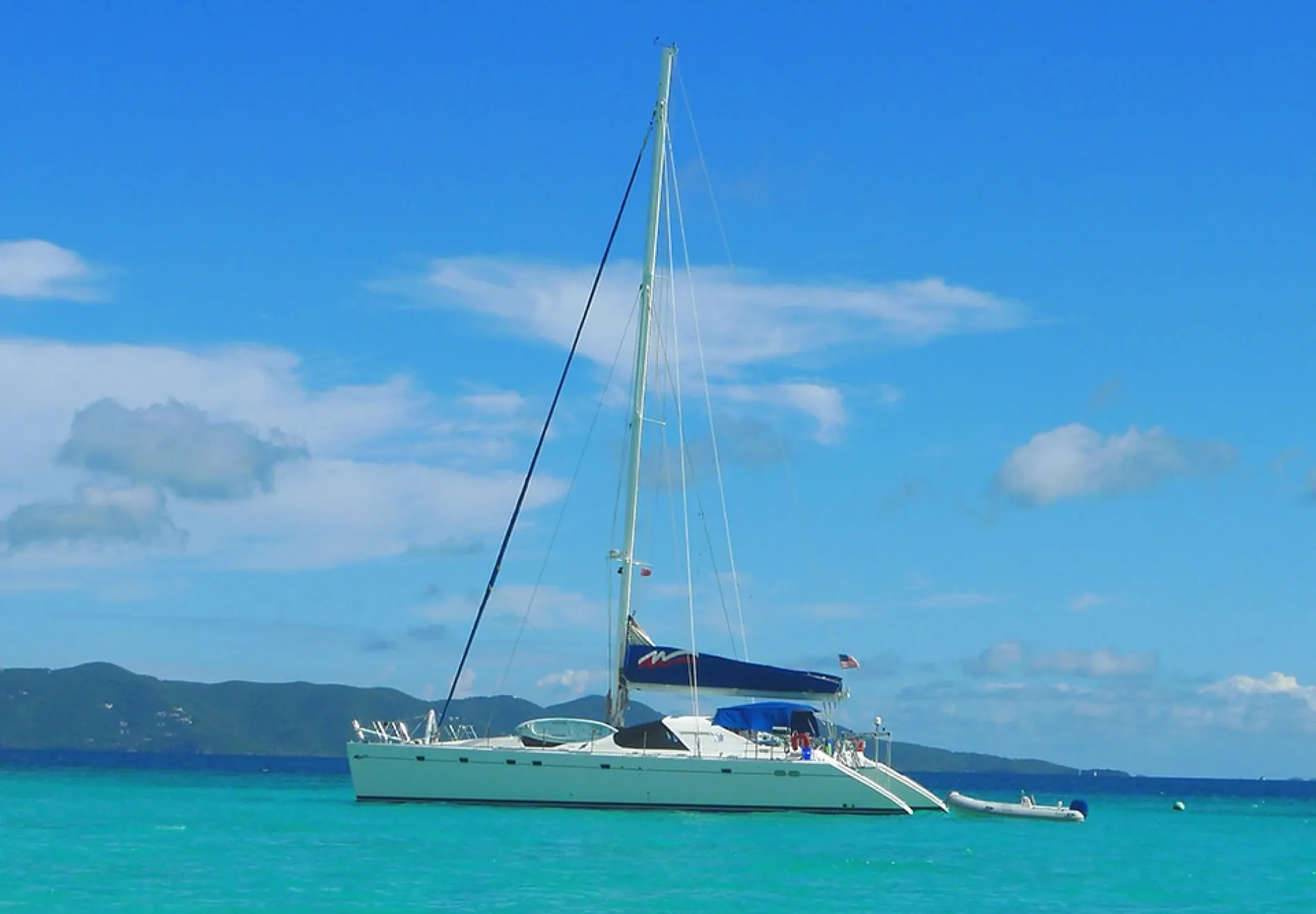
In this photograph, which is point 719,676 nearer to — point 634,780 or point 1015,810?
point 634,780

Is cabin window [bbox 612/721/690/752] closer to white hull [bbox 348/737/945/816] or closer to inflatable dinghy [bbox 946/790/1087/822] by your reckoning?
white hull [bbox 348/737/945/816]

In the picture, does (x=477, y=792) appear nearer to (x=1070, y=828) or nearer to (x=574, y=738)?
(x=574, y=738)

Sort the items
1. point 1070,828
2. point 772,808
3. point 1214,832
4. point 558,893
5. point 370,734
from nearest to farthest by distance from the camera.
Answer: point 558,893 < point 772,808 < point 370,734 < point 1070,828 < point 1214,832

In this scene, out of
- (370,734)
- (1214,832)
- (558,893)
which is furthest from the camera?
(1214,832)

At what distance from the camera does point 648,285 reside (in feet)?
133

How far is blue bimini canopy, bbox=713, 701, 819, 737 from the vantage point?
131ft

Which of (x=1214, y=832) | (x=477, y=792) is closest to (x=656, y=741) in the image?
(x=477, y=792)

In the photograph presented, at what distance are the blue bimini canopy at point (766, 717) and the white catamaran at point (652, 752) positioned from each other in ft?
0.08

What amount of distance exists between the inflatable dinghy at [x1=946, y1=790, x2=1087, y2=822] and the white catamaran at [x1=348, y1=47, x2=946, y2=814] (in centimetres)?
906

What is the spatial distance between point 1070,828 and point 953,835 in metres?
9.95

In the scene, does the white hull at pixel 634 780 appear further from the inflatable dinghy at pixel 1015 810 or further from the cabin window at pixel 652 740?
the inflatable dinghy at pixel 1015 810

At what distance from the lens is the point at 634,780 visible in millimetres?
37875

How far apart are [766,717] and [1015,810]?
1386cm

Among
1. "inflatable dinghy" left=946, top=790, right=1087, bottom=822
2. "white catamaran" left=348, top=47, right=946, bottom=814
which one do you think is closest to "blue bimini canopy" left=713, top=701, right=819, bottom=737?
"white catamaran" left=348, top=47, right=946, bottom=814
